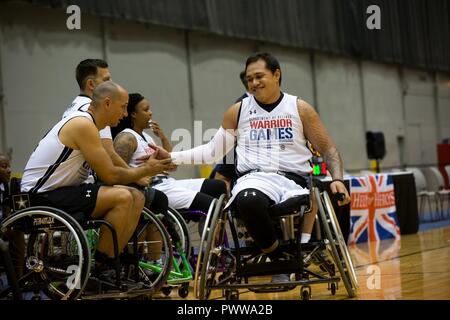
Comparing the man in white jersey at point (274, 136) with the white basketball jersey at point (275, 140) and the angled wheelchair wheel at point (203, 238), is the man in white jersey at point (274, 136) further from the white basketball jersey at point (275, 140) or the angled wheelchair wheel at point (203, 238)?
the angled wheelchair wheel at point (203, 238)

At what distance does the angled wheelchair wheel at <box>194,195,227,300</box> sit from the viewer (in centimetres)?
350

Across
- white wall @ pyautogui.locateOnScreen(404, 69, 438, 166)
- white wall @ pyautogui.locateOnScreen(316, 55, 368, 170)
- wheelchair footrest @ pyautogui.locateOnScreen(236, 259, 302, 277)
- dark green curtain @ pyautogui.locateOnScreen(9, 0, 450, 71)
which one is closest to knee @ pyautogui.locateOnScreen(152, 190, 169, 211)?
wheelchair footrest @ pyautogui.locateOnScreen(236, 259, 302, 277)

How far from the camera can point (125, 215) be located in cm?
366

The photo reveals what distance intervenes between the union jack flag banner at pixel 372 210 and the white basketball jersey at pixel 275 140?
3.98m

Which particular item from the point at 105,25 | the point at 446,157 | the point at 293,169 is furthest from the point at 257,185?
the point at 446,157

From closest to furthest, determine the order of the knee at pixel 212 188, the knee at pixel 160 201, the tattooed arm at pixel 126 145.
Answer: the knee at pixel 160 201 < the tattooed arm at pixel 126 145 < the knee at pixel 212 188

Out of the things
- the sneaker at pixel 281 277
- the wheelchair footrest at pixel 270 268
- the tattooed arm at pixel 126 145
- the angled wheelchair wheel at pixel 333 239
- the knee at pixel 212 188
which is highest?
the tattooed arm at pixel 126 145

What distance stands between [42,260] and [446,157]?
483 inches

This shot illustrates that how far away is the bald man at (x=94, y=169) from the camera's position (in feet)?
11.9

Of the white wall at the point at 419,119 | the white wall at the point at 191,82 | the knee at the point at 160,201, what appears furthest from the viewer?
the white wall at the point at 419,119

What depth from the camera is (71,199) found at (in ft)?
11.9

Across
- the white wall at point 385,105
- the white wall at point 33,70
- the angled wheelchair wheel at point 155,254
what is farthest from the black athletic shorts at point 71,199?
the white wall at point 385,105

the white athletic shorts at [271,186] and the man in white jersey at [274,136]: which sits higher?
the man in white jersey at [274,136]
